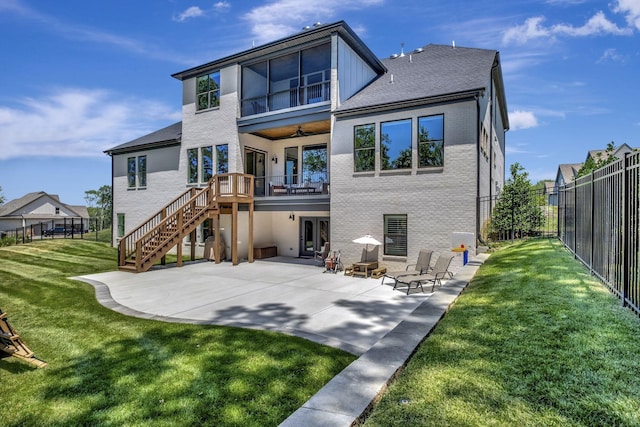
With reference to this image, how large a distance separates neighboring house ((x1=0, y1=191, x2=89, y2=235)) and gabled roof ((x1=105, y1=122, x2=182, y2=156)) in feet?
132

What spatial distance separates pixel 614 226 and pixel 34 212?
258ft

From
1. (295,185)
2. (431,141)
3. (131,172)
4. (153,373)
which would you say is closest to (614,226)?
(153,373)

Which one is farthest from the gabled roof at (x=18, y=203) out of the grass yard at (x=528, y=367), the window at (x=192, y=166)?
the grass yard at (x=528, y=367)

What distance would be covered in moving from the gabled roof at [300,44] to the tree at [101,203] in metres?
75.1

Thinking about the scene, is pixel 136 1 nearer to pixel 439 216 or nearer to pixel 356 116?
pixel 356 116

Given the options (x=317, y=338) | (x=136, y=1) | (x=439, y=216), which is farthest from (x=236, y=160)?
(x=317, y=338)

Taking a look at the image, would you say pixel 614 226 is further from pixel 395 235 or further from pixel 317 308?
pixel 395 235

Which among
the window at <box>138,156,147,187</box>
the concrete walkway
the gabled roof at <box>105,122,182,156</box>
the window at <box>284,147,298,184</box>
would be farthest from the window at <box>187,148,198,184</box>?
the concrete walkway

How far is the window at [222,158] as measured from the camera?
1811 centimetres

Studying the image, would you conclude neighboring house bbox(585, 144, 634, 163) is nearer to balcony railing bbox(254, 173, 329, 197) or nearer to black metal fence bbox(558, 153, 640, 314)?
black metal fence bbox(558, 153, 640, 314)

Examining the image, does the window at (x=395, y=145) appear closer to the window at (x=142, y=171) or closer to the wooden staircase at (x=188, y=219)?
the wooden staircase at (x=188, y=219)

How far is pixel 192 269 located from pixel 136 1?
11156 millimetres

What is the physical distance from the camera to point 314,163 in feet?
61.6

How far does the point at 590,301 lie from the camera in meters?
5.25
